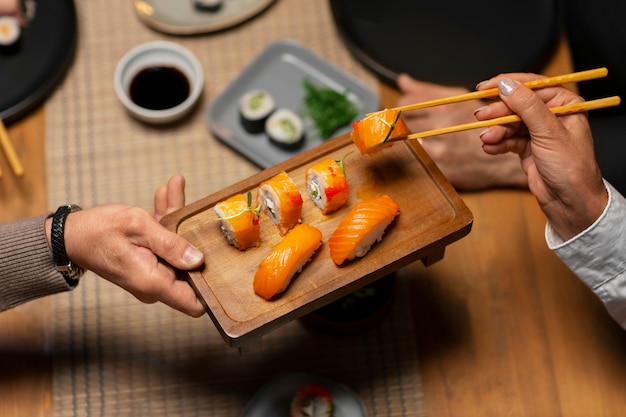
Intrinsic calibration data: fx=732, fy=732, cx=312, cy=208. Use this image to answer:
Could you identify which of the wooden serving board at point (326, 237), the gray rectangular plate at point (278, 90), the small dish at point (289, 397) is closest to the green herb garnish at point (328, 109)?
the gray rectangular plate at point (278, 90)

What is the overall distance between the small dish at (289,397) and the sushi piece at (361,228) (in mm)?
423

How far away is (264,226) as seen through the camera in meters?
1.57

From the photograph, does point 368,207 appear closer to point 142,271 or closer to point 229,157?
point 142,271

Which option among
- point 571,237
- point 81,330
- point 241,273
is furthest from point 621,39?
point 81,330

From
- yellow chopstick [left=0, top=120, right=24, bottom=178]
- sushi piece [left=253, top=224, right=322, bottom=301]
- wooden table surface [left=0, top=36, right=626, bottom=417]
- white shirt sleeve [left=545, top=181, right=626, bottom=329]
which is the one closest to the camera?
sushi piece [left=253, top=224, right=322, bottom=301]

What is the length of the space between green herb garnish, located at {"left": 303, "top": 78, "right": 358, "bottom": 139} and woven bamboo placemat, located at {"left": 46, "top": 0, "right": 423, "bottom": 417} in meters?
0.13

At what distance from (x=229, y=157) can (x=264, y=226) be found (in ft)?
1.88

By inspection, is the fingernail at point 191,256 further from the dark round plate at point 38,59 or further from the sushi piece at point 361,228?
the dark round plate at point 38,59

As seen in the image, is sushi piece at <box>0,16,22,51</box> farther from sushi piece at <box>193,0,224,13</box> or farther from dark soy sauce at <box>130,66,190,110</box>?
sushi piece at <box>193,0,224,13</box>

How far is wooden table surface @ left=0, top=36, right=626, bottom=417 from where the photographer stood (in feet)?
5.99

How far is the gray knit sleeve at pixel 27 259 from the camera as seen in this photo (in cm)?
161

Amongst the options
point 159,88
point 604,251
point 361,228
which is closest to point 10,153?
point 159,88

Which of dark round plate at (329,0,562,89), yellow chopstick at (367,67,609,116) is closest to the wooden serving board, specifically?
yellow chopstick at (367,67,609,116)

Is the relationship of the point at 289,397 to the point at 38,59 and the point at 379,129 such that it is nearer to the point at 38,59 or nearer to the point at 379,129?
the point at 379,129
